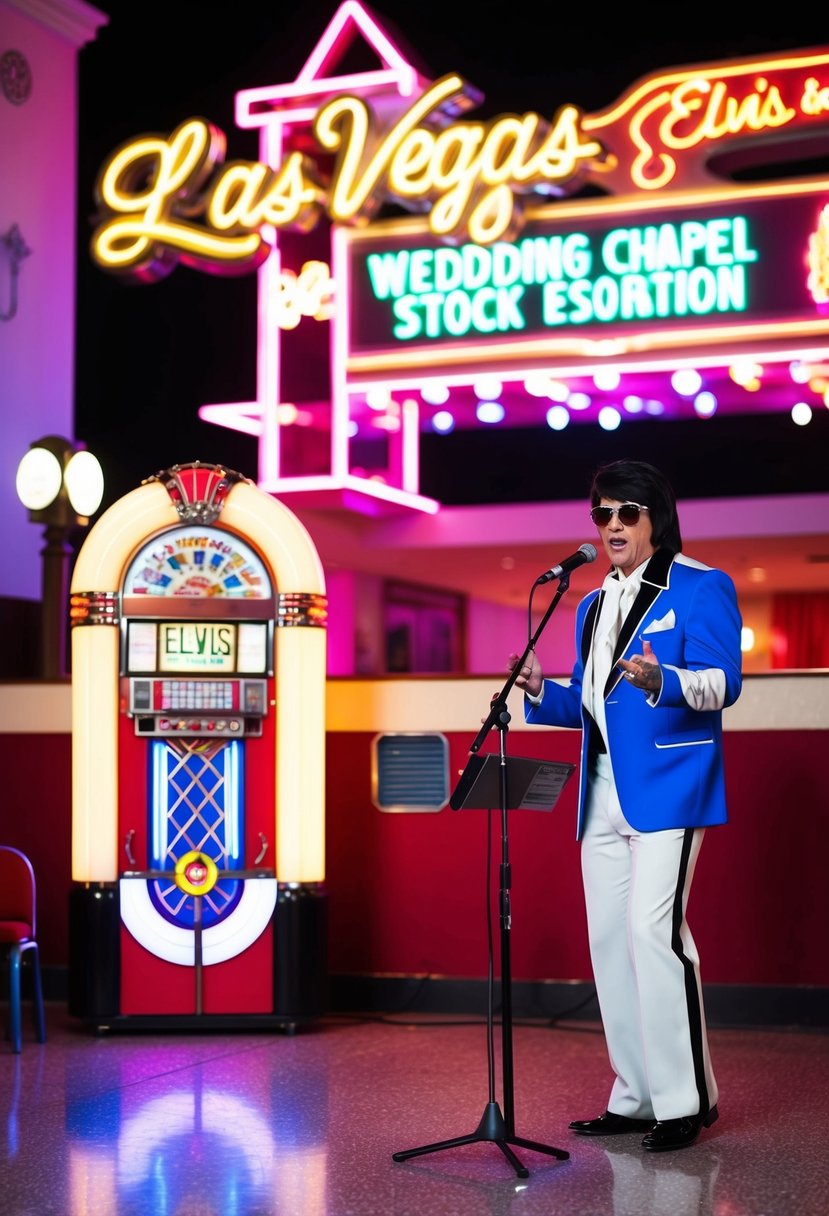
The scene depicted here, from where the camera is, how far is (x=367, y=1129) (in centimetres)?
417

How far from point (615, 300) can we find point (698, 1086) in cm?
632

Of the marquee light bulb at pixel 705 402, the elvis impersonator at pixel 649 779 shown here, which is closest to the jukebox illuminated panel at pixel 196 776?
the elvis impersonator at pixel 649 779

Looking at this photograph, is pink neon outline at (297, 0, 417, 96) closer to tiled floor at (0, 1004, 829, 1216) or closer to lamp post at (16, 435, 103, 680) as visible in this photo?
lamp post at (16, 435, 103, 680)

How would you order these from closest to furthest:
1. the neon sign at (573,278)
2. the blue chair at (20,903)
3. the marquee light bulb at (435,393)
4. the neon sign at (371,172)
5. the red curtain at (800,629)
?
the blue chair at (20,903) → the neon sign at (371,172) → the neon sign at (573,278) → the marquee light bulb at (435,393) → the red curtain at (800,629)

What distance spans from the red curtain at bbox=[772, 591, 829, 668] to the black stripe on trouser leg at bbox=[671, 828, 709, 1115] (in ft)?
51.9

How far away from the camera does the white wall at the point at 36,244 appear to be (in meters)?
8.33

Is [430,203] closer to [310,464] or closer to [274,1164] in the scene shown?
[310,464]

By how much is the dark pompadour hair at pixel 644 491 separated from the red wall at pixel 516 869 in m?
1.94

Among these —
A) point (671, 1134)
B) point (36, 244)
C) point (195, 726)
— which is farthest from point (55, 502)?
point (671, 1134)

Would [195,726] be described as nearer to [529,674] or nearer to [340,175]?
[529,674]

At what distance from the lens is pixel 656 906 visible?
151 inches

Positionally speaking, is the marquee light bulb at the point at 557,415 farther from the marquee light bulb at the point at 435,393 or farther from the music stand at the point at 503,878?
the music stand at the point at 503,878

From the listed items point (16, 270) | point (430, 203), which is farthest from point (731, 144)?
point (16, 270)

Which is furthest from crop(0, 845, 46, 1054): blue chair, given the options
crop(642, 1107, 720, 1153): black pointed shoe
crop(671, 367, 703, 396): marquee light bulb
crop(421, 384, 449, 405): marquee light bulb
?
crop(671, 367, 703, 396): marquee light bulb
